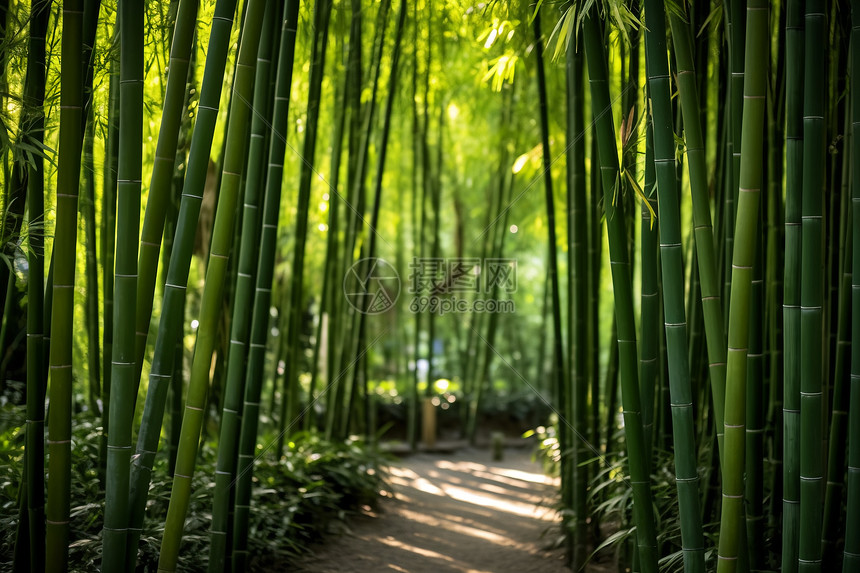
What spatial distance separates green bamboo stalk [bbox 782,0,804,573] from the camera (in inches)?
57.7

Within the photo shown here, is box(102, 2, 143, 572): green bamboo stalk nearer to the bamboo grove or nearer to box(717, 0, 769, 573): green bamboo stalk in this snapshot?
the bamboo grove

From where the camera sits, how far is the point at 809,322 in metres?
1.43

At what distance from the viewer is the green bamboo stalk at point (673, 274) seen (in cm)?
138

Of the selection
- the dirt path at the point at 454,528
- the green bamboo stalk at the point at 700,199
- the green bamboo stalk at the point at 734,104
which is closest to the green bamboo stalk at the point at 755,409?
the green bamboo stalk at the point at 734,104

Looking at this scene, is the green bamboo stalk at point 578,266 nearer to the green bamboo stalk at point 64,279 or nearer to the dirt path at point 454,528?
the dirt path at point 454,528

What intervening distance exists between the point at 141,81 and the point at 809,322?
4.90 feet

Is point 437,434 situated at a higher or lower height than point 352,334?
lower

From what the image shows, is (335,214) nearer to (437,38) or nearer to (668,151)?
(437,38)

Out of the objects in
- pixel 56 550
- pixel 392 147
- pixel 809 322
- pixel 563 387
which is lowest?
pixel 56 550

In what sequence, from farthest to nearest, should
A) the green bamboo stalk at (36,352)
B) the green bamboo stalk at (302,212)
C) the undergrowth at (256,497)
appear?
the green bamboo stalk at (302,212) → the undergrowth at (256,497) → the green bamboo stalk at (36,352)

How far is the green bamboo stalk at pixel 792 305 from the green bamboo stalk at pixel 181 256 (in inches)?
47.7

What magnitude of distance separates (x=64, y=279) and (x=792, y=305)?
5.20 feet

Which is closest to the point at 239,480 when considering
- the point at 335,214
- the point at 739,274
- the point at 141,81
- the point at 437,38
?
the point at 141,81

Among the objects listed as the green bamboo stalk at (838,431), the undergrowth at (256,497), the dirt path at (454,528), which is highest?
the green bamboo stalk at (838,431)
